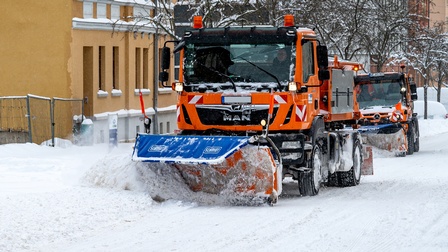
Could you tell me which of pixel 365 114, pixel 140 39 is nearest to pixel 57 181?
pixel 365 114

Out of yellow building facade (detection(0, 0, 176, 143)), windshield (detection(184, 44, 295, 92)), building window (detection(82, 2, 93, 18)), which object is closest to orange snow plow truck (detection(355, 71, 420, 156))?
yellow building facade (detection(0, 0, 176, 143))

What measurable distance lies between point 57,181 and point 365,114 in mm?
16243

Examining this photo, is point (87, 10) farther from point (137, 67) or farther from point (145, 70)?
point (145, 70)

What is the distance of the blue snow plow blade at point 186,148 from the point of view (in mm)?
14594

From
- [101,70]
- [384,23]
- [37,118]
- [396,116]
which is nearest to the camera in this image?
[37,118]

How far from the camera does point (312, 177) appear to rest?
1691cm

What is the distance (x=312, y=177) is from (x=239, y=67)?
6.83 ft

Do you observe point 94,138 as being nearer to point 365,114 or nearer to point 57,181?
Answer: point 365,114

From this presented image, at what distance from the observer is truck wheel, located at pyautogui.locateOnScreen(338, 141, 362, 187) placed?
19672 millimetres

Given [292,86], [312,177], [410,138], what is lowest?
[410,138]

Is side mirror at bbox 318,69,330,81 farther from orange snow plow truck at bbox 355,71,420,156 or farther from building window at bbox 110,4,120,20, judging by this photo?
building window at bbox 110,4,120,20

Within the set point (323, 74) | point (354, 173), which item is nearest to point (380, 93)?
point (354, 173)

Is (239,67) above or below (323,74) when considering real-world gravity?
above

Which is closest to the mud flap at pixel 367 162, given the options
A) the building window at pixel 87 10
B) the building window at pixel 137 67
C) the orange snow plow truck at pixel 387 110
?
the orange snow plow truck at pixel 387 110
